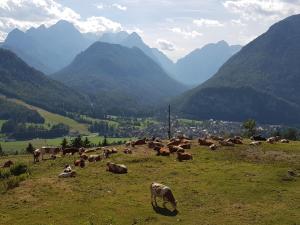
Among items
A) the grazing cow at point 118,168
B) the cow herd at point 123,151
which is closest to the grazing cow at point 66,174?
the cow herd at point 123,151

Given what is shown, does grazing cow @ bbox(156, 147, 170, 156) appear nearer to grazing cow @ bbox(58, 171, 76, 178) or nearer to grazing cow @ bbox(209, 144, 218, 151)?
grazing cow @ bbox(209, 144, 218, 151)

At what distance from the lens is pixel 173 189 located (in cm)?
4312

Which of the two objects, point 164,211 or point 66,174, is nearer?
point 164,211

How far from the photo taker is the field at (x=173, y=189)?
118 ft

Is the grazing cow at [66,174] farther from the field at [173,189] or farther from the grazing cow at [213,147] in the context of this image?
the grazing cow at [213,147]

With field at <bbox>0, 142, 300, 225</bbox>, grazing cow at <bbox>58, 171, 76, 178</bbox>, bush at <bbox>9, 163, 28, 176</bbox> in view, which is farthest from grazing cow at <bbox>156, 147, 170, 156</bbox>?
bush at <bbox>9, 163, 28, 176</bbox>

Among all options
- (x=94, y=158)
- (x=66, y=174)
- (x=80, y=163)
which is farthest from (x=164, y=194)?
(x=94, y=158)

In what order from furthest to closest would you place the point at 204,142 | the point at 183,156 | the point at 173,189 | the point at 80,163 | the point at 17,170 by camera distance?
1. the point at 204,142
2. the point at 183,156
3. the point at 80,163
4. the point at 17,170
5. the point at 173,189

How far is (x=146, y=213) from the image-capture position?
36656 millimetres

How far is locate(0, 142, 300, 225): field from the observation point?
35875mm

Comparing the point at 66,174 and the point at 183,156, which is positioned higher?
the point at 183,156

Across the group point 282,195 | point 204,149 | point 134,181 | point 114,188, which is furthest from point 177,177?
point 204,149

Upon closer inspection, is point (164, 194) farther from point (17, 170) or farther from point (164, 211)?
point (17, 170)

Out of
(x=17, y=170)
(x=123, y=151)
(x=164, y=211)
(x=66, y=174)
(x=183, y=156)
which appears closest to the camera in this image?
(x=164, y=211)
